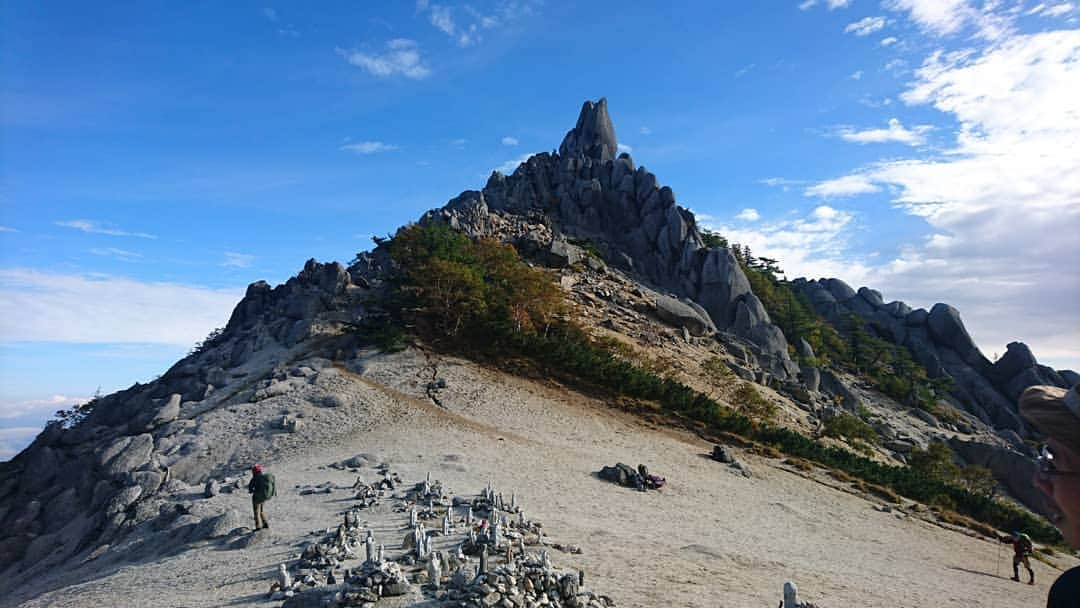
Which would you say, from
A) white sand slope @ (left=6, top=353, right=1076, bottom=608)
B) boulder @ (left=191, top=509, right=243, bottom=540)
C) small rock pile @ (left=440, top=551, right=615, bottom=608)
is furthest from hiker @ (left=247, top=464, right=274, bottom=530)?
small rock pile @ (left=440, top=551, right=615, bottom=608)

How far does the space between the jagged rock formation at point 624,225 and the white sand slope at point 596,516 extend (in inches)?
912

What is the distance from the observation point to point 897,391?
55.5 m

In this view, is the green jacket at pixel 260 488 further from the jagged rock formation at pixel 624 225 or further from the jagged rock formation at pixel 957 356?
the jagged rock formation at pixel 957 356

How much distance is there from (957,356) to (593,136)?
161 feet

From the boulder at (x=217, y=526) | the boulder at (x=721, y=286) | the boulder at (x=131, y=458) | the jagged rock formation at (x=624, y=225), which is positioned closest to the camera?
the boulder at (x=217, y=526)

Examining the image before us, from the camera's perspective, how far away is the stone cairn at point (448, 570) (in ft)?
31.5

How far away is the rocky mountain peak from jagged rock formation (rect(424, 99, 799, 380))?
353 millimetres

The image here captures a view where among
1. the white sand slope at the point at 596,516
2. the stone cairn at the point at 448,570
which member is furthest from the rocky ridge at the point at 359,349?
the stone cairn at the point at 448,570

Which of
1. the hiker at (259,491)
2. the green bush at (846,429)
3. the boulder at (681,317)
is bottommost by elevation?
the hiker at (259,491)

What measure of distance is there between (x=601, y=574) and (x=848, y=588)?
261 inches

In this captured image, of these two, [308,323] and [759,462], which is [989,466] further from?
[308,323]

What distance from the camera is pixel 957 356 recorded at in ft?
221

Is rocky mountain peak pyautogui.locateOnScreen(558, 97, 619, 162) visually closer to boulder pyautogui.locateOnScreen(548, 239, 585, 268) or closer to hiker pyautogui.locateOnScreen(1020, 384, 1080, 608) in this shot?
boulder pyautogui.locateOnScreen(548, 239, 585, 268)

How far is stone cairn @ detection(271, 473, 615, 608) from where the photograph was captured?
959 cm
